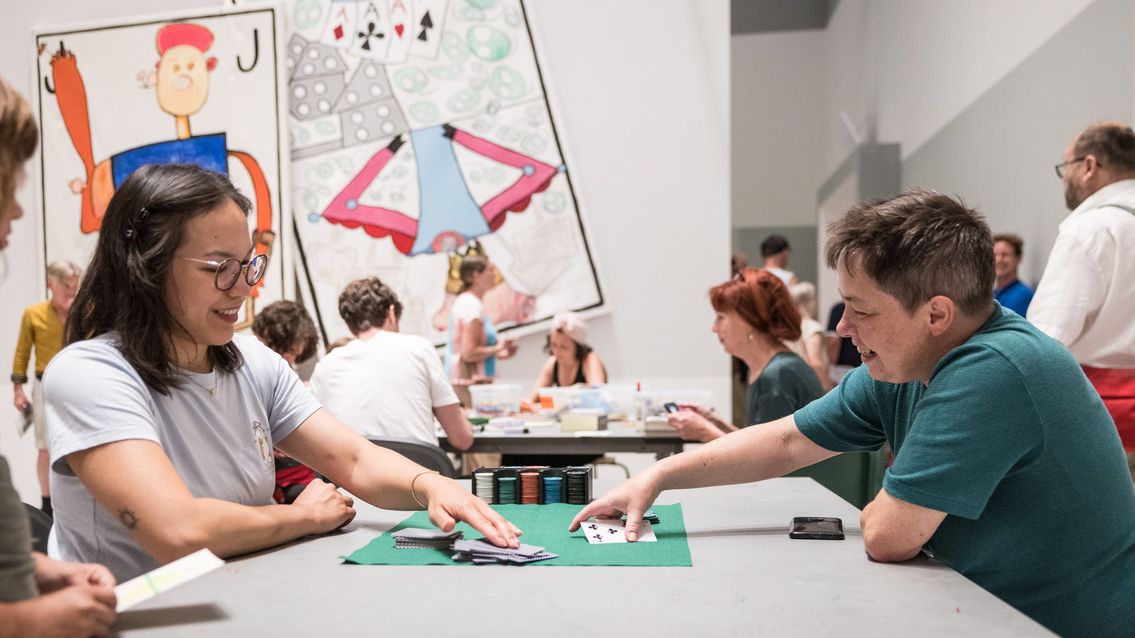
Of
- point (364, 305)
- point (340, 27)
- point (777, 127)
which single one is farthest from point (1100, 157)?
point (777, 127)

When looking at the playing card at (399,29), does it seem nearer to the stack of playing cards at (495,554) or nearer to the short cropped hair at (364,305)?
the short cropped hair at (364,305)

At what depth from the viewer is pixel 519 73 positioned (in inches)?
236

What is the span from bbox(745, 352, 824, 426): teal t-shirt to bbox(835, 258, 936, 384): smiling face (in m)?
1.63

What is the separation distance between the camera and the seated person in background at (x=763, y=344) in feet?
10.6

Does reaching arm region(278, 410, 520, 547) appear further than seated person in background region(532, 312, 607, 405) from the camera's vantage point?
No

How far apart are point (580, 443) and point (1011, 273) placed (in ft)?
9.45

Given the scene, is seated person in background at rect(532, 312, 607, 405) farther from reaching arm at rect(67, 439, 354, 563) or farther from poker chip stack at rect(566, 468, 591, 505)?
reaching arm at rect(67, 439, 354, 563)

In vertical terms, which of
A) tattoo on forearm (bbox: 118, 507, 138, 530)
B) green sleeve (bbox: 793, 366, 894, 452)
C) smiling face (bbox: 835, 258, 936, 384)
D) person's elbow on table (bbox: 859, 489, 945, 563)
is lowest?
person's elbow on table (bbox: 859, 489, 945, 563)

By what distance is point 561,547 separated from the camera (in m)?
1.57

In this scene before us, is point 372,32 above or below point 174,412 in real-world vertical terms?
above

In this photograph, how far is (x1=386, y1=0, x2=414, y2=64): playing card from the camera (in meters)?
6.08

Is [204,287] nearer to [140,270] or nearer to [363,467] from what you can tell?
[140,270]

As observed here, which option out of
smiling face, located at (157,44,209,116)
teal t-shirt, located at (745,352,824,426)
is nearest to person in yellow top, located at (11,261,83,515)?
smiling face, located at (157,44,209,116)

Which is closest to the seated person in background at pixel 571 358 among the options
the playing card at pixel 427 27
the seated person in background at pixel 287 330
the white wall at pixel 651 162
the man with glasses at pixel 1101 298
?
the white wall at pixel 651 162
